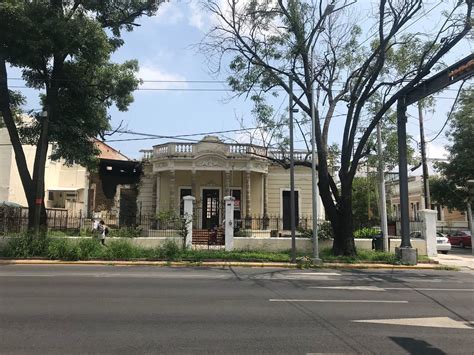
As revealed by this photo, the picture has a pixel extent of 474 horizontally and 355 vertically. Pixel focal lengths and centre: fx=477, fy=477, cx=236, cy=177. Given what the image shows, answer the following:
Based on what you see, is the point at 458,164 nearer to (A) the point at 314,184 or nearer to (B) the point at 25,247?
(A) the point at 314,184

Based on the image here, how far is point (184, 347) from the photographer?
646 cm

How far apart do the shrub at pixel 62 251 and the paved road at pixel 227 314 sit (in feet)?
11.5

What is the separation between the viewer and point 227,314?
874 centimetres

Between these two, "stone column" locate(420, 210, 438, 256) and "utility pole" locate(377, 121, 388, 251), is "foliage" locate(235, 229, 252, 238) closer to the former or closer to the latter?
"utility pole" locate(377, 121, 388, 251)

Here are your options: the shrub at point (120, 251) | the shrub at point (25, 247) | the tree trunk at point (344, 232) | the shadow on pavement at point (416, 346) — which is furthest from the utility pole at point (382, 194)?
the shadow on pavement at point (416, 346)

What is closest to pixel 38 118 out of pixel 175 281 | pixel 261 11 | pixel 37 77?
pixel 37 77

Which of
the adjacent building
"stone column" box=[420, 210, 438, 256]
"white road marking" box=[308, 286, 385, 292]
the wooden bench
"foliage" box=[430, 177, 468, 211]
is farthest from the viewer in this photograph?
"foliage" box=[430, 177, 468, 211]

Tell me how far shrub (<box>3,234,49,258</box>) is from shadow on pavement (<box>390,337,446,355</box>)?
15214mm

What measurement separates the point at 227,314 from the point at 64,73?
16.4 metres

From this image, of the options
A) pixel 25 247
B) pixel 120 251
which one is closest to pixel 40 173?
pixel 25 247

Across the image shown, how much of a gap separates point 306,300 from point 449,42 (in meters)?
12.9

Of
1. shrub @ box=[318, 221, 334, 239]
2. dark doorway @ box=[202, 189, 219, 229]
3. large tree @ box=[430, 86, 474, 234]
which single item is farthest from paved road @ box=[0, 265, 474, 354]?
large tree @ box=[430, 86, 474, 234]

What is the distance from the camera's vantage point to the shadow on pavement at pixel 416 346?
6.51 metres

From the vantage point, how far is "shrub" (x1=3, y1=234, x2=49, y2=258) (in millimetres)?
18391
